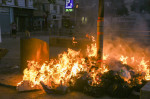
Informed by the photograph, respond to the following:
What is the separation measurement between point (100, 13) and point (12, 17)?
25.9 m

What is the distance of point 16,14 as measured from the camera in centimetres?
2955

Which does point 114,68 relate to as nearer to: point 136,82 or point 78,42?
point 136,82

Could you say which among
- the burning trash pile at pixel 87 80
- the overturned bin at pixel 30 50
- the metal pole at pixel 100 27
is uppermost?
the metal pole at pixel 100 27

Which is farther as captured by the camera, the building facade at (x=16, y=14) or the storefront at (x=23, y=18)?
the storefront at (x=23, y=18)

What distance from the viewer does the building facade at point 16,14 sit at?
1054 inches

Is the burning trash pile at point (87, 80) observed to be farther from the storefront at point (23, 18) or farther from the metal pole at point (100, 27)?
the storefront at point (23, 18)

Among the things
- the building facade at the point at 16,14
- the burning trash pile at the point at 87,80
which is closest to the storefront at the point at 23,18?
the building facade at the point at 16,14

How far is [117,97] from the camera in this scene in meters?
4.36

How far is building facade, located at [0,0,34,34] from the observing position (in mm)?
26781

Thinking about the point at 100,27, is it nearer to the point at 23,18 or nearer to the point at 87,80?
the point at 87,80

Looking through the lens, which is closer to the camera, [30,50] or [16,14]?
[30,50]

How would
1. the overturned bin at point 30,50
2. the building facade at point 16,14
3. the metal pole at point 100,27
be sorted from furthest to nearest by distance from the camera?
the building facade at point 16,14
the overturned bin at point 30,50
the metal pole at point 100,27

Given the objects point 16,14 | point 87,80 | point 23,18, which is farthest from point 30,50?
point 23,18

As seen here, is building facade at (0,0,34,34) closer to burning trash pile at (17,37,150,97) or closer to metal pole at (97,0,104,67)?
metal pole at (97,0,104,67)
